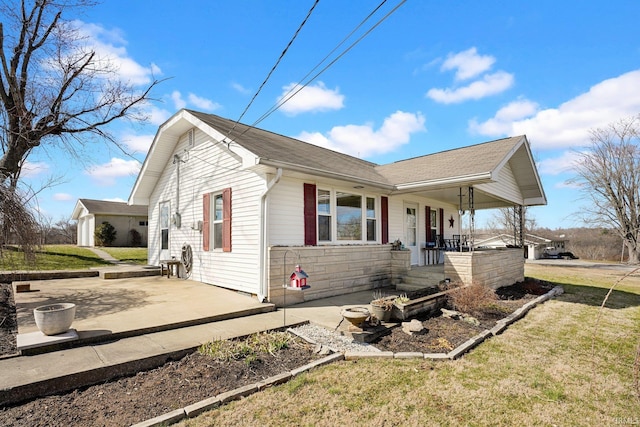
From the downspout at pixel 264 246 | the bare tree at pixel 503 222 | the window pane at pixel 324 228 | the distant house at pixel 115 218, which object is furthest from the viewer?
the bare tree at pixel 503 222

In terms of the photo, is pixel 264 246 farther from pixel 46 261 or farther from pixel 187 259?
pixel 46 261

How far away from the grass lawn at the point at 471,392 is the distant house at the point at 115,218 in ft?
89.5

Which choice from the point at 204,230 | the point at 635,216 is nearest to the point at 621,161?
the point at 635,216

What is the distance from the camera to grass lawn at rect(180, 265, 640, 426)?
9.88 feet

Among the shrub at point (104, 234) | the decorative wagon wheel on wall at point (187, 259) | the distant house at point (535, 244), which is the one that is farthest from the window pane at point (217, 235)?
the distant house at point (535, 244)

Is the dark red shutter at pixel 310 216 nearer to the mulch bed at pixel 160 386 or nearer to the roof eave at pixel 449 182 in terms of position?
the roof eave at pixel 449 182

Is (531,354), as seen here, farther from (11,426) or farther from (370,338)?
(11,426)

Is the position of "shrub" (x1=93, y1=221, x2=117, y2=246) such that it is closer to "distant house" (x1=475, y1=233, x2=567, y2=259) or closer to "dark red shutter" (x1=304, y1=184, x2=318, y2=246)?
"dark red shutter" (x1=304, y1=184, x2=318, y2=246)

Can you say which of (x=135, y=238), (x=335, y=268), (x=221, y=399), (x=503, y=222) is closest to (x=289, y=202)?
(x=335, y=268)

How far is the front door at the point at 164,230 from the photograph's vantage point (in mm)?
11734

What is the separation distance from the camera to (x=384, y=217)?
33.7 feet

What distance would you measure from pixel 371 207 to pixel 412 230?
2.84 metres

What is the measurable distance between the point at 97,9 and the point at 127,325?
384 inches

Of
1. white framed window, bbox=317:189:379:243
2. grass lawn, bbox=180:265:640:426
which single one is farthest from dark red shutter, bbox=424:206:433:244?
grass lawn, bbox=180:265:640:426
